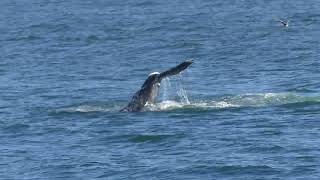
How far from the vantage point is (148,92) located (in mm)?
34406

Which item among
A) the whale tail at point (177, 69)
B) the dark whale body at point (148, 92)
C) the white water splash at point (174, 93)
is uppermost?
the whale tail at point (177, 69)

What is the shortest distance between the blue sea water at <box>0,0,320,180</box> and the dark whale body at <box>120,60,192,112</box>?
0.36m

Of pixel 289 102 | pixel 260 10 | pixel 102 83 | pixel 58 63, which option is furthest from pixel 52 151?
pixel 260 10

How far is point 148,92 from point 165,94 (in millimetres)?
3747

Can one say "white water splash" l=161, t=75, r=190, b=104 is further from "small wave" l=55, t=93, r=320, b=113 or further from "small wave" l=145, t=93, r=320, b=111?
"small wave" l=145, t=93, r=320, b=111

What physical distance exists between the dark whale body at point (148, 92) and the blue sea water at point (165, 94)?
0.36m

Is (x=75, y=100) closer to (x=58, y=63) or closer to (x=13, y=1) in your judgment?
(x=58, y=63)

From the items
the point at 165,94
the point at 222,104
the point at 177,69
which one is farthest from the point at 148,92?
the point at 165,94

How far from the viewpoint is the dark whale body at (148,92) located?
34.2 meters

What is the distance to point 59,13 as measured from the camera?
68.9 meters

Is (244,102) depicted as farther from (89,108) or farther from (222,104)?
(89,108)

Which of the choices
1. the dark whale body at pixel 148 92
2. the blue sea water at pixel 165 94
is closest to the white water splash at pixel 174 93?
the blue sea water at pixel 165 94

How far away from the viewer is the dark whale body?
3419 centimetres

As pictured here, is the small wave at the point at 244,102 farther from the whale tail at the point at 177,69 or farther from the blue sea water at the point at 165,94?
the whale tail at the point at 177,69
